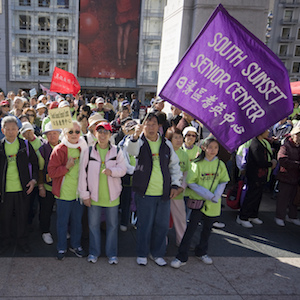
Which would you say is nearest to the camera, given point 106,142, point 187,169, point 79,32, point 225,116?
point 225,116

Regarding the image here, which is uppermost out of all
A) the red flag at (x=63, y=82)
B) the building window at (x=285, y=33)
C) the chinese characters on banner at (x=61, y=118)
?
the building window at (x=285, y=33)

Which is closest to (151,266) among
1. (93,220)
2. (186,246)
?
(186,246)

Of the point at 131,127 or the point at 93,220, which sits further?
the point at 131,127

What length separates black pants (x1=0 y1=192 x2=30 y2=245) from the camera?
4.17m

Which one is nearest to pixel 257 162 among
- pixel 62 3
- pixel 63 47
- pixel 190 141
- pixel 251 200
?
pixel 251 200

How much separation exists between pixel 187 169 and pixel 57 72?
7024mm

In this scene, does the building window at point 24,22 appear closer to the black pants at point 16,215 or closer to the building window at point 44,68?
the building window at point 44,68

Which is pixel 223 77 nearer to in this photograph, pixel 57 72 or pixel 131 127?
pixel 131 127

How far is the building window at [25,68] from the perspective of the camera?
38000 millimetres

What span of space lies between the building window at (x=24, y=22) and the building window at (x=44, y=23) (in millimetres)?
1305

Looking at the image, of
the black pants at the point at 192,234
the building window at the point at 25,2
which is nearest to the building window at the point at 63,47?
the building window at the point at 25,2

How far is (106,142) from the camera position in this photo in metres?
3.91

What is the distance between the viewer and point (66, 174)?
400 cm

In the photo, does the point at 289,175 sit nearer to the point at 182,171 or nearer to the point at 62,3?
the point at 182,171
